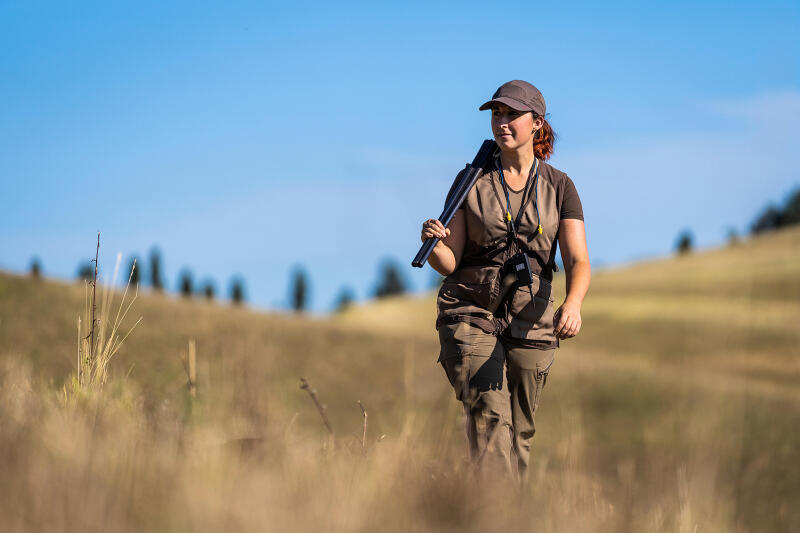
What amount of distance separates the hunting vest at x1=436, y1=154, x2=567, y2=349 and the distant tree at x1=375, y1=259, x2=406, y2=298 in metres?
169

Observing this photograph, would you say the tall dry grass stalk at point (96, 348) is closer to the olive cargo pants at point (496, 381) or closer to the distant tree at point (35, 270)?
the olive cargo pants at point (496, 381)

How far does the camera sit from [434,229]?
186 inches

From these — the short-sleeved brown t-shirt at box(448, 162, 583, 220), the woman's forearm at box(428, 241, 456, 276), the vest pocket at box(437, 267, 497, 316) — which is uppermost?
the short-sleeved brown t-shirt at box(448, 162, 583, 220)

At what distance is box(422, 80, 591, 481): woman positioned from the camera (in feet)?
15.9

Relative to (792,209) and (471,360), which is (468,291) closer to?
(471,360)

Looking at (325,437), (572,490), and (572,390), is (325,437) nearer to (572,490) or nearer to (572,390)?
(572,490)

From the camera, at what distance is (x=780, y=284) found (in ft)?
220

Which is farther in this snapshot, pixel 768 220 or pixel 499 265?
pixel 768 220

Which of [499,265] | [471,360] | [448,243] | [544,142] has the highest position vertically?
[544,142]

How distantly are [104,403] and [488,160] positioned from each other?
8.72 ft

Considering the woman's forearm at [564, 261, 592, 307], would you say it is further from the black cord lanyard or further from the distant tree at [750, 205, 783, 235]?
the distant tree at [750, 205, 783, 235]

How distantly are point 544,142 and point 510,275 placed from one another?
966 mm

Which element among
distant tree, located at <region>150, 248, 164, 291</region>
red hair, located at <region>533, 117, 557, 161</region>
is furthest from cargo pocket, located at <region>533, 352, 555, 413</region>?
distant tree, located at <region>150, 248, 164, 291</region>

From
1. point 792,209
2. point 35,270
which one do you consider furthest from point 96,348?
point 792,209
